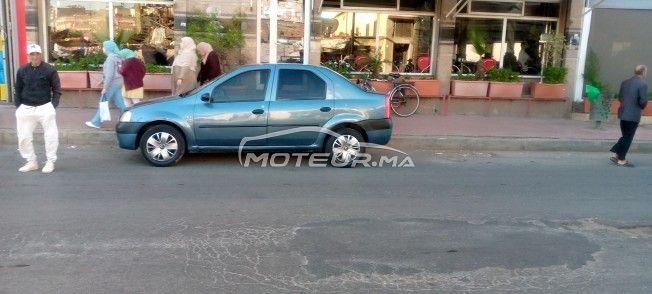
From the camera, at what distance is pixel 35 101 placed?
7996 millimetres

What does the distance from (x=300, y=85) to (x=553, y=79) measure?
8.30 metres

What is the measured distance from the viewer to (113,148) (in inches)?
400

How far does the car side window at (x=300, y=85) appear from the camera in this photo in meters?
8.88

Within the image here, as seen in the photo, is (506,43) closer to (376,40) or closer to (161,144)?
(376,40)

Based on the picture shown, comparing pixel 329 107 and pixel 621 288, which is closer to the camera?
pixel 621 288

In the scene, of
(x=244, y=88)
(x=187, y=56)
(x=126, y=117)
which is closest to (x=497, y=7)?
(x=187, y=56)

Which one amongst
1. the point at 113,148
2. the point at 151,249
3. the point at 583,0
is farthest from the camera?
the point at 583,0

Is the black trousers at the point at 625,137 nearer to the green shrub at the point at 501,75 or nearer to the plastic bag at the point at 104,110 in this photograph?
the green shrub at the point at 501,75

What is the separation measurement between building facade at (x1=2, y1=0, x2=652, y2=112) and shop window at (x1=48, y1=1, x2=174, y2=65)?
23 mm

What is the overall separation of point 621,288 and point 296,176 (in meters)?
4.68

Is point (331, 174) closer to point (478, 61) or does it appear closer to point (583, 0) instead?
point (478, 61)

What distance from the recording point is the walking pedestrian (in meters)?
7.96

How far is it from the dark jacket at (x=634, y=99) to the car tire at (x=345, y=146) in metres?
4.54

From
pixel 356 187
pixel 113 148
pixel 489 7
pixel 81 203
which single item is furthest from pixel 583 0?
pixel 81 203
